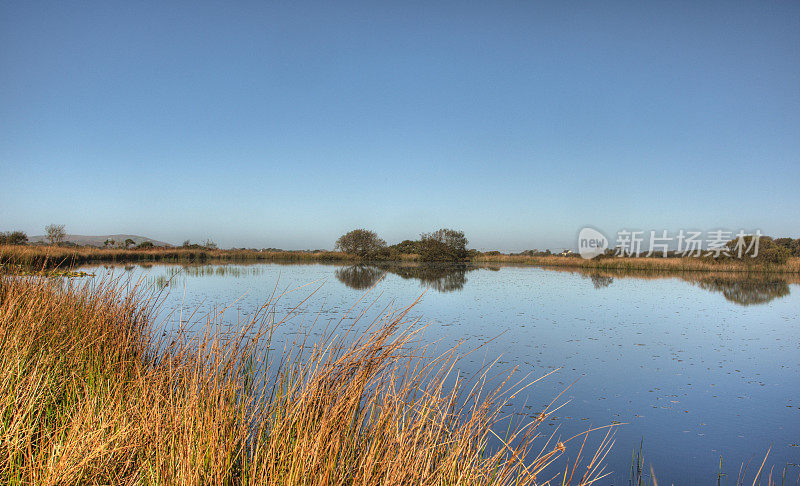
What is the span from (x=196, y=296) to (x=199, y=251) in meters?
32.2

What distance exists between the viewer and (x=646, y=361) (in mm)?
6992

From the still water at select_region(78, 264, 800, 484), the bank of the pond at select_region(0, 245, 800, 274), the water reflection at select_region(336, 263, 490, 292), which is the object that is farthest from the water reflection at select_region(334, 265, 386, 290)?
the bank of the pond at select_region(0, 245, 800, 274)

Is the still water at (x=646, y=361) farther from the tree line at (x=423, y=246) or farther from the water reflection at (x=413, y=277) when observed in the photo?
the tree line at (x=423, y=246)

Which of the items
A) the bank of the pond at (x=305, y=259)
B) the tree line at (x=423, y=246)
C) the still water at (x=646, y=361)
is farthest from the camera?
the tree line at (x=423, y=246)

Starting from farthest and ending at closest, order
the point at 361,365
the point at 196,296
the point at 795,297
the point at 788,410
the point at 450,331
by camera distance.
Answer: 1. the point at 795,297
2. the point at 196,296
3. the point at 450,331
4. the point at 788,410
5. the point at 361,365

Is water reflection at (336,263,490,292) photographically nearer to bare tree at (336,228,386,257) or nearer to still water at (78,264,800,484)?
still water at (78,264,800,484)

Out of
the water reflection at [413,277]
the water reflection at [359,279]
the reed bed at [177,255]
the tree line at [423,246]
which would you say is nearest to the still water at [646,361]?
the water reflection at [359,279]

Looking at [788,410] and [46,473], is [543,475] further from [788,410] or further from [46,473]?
[788,410]

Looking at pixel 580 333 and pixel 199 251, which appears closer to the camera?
pixel 580 333

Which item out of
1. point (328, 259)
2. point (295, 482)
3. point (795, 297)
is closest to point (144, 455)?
point (295, 482)

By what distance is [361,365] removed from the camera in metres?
2.26

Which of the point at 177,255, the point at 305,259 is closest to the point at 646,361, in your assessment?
the point at 177,255

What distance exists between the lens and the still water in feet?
13.5

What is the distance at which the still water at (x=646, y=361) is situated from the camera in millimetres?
4109
